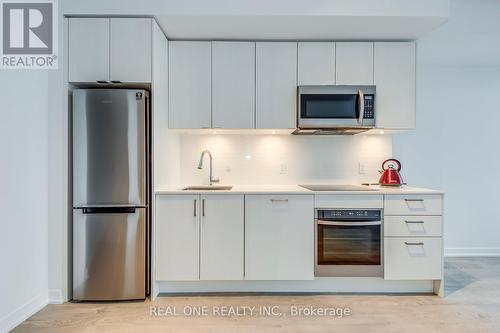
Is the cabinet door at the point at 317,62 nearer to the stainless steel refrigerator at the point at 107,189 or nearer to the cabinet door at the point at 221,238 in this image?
the cabinet door at the point at 221,238

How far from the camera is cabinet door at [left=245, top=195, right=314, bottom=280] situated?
8.66 feet

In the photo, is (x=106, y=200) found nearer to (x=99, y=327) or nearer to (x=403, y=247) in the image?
(x=99, y=327)

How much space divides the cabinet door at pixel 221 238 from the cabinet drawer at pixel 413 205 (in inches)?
48.8

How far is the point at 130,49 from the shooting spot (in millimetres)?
2535

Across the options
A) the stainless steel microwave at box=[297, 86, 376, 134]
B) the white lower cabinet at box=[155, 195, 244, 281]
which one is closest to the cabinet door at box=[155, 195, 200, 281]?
the white lower cabinet at box=[155, 195, 244, 281]

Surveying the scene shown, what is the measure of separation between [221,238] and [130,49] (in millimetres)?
1705

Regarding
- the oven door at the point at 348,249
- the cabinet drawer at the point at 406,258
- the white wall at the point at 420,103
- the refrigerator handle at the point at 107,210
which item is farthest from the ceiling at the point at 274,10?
the cabinet drawer at the point at 406,258

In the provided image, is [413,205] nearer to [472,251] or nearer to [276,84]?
[276,84]

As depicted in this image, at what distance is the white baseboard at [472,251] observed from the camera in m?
3.76

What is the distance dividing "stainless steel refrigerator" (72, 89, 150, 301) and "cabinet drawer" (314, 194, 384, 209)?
1465mm

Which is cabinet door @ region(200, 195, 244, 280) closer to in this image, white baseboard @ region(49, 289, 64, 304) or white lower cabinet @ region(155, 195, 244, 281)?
white lower cabinet @ region(155, 195, 244, 281)

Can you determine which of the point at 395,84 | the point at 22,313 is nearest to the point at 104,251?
the point at 22,313

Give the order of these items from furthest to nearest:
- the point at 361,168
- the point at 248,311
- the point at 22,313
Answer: the point at 361,168 < the point at 248,311 < the point at 22,313

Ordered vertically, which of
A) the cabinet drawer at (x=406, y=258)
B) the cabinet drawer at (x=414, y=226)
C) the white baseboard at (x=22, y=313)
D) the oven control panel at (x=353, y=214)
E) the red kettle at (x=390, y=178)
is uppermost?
the red kettle at (x=390, y=178)
